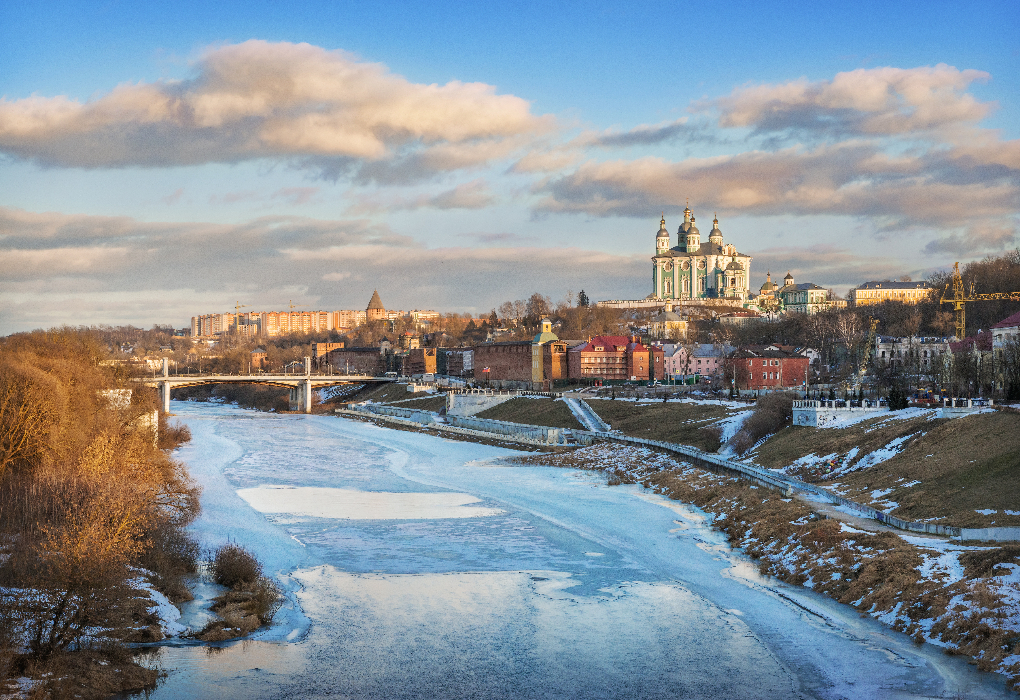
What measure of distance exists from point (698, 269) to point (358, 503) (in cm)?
15406

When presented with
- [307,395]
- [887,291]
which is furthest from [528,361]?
[887,291]

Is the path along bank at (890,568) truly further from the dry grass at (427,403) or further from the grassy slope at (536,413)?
the dry grass at (427,403)

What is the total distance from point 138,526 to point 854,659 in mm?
17855

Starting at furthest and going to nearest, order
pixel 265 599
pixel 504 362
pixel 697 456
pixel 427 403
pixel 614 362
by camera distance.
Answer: pixel 504 362 → pixel 427 403 → pixel 614 362 → pixel 697 456 → pixel 265 599

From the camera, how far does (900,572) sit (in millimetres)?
22125

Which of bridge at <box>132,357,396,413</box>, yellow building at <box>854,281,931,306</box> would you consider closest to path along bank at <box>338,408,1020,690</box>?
bridge at <box>132,357,396,413</box>

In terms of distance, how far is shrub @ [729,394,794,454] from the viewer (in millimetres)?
47438

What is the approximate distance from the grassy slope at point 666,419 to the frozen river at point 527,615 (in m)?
14.8

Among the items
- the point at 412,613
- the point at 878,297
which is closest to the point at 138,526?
the point at 412,613

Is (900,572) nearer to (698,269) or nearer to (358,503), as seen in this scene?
(358,503)

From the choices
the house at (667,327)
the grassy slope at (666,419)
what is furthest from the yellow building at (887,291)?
the grassy slope at (666,419)

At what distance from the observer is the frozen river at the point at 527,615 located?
1745cm

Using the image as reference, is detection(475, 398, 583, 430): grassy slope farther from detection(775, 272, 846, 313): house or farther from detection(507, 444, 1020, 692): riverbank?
detection(775, 272, 846, 313): house

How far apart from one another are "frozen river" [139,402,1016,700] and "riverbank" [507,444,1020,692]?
0.64 m
